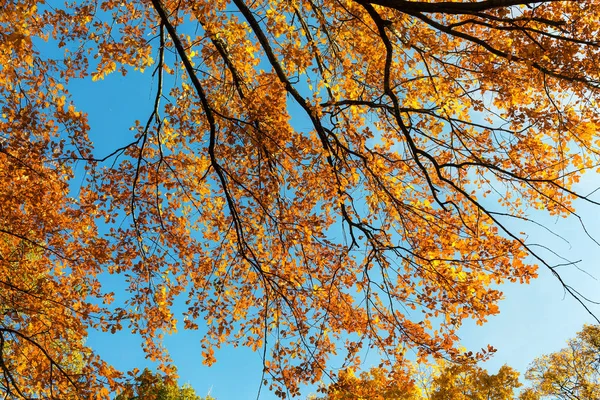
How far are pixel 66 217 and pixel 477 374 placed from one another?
14.6 meters

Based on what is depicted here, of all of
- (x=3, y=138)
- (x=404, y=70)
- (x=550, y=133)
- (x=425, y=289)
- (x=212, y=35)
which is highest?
(x=404, y=70)

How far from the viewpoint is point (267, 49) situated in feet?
18.4

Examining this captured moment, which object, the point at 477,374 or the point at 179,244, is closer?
the point at 179,244

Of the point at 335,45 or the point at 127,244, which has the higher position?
the point at 335,45

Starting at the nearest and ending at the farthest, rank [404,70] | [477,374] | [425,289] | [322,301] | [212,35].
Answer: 1. [212,35]
2. [425,289]
3. [322,301]
4. [404,70]
5. [477,374]

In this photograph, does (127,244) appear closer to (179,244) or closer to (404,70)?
(179,244)

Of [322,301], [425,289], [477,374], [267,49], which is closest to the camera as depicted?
[267,49]

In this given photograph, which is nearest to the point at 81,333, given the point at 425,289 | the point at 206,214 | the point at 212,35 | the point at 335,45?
the point at 206,214

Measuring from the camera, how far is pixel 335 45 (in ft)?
24.0

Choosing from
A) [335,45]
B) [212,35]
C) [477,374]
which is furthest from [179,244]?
[477,374]

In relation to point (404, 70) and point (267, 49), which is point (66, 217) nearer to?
point (267, 49)

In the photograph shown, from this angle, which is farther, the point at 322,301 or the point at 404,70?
the point at 404,70

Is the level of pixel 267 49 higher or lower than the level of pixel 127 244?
higher

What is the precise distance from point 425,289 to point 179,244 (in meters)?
4.55
